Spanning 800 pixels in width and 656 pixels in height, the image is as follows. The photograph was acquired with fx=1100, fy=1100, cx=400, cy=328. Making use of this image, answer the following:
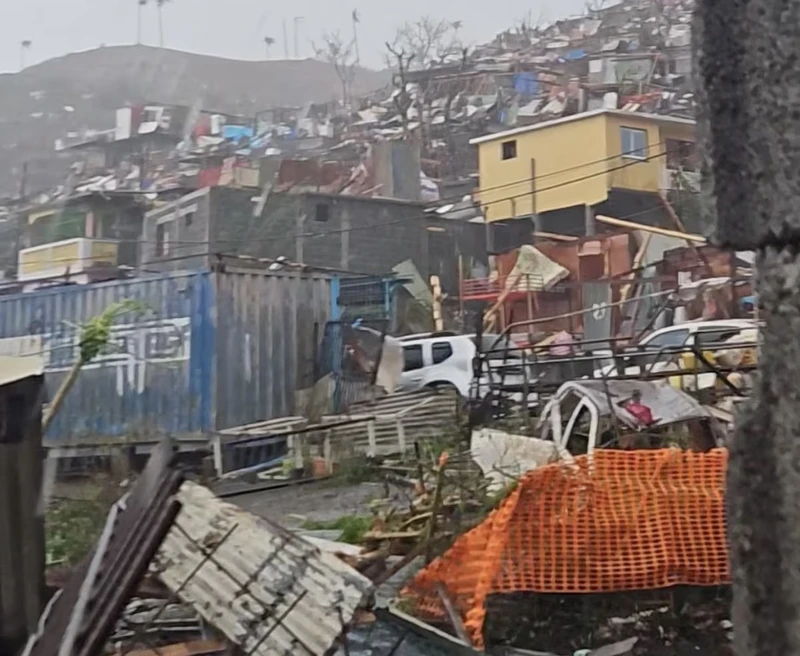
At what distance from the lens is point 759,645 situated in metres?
1.01

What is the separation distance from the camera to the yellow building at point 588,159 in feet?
85.3

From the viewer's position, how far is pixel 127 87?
5438 centimetres

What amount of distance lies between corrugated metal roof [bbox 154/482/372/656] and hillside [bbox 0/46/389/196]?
41.2 metres

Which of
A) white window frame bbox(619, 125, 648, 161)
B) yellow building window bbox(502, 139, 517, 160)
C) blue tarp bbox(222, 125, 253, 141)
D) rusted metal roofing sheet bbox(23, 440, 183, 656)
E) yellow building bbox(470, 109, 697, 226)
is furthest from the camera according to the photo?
blue tarp bbox(222, 125, 253, 141)

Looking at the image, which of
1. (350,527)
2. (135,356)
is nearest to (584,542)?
(350,527)

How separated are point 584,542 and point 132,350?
10.8m

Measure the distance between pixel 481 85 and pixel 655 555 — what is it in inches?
1476

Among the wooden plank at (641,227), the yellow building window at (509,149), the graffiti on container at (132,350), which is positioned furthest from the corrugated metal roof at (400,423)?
the yellow building window at (509,149)

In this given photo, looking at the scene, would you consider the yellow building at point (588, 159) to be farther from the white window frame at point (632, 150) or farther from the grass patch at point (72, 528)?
the grass patch at point (72, 528)

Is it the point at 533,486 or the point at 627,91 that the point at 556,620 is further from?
the point at 627,91

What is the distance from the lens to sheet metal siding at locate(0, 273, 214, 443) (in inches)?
557

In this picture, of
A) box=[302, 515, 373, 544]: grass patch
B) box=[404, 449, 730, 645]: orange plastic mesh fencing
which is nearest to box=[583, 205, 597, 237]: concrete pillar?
box=[302, 515, 373, 544]: grass patch

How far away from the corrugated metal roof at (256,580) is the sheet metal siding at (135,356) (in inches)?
394

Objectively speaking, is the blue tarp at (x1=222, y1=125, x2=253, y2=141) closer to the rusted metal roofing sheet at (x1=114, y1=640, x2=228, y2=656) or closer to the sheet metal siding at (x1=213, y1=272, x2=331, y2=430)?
the sheet metal siding at (x1=213, y1=272, x2=331, y2=430)
